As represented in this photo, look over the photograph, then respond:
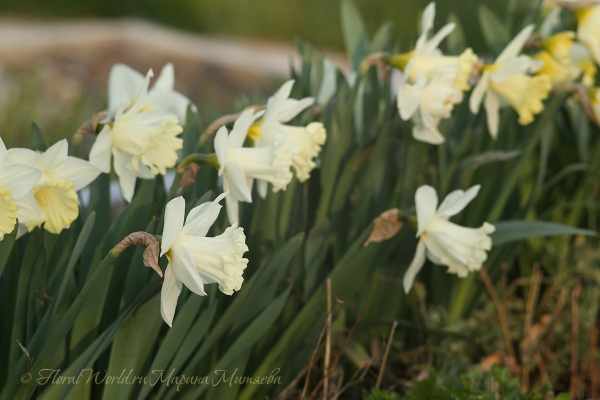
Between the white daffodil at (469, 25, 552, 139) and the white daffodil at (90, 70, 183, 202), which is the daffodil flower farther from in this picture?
the white daffodil at (90, 70, 183, 202)

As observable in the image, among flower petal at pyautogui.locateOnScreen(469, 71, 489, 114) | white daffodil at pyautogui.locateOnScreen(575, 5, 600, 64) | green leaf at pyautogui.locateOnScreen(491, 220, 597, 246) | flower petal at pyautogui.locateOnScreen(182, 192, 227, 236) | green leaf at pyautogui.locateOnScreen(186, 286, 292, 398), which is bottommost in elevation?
green leaf at pyautogui.locateOnScreen(186, 286, 292, 398)

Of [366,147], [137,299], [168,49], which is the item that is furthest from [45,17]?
[137,299]

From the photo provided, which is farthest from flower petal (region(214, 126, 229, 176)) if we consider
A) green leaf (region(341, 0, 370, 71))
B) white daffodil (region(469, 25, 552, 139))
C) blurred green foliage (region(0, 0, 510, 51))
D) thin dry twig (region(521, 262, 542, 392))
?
blurred green foliage (region(0, 0, 510, 51))

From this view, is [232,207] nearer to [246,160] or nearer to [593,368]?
[246,160]

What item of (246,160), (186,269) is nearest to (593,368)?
(246,160)

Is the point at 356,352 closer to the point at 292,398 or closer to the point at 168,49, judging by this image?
the point at 292,398

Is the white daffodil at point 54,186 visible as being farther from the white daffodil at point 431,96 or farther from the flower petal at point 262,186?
the white daffodil at point 431,96

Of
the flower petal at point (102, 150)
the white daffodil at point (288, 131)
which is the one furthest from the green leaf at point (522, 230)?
the flower petal at point (102, 150)
